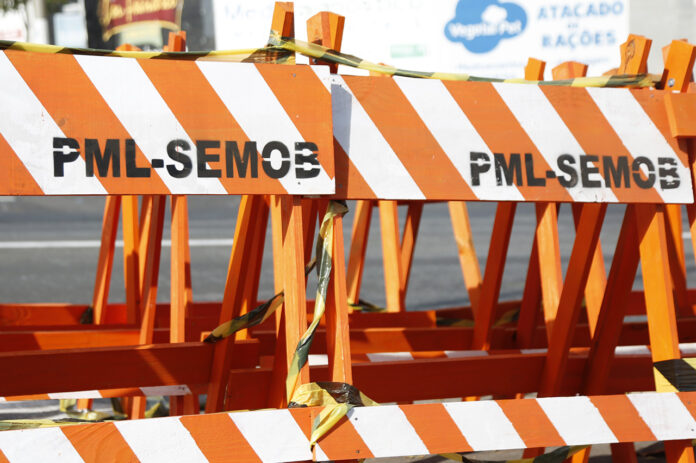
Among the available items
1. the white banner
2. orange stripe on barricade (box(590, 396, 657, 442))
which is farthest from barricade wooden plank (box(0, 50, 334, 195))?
the white banner

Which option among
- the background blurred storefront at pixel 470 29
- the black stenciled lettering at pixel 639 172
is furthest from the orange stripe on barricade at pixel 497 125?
the background blurred storefront at pixel 470 29

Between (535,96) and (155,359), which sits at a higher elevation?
(535,96)

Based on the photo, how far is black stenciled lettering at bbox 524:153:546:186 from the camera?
295 cm

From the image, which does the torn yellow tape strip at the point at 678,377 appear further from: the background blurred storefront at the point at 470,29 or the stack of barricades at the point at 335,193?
the background blurred storefront at the point at 470,29

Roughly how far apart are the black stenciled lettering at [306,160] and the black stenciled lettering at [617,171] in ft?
3.38

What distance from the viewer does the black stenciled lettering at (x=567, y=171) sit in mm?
2986

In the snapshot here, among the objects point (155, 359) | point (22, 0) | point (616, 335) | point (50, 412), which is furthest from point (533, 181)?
point (22, 0)

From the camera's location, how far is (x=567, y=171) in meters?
2.99

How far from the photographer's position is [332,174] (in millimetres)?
2703

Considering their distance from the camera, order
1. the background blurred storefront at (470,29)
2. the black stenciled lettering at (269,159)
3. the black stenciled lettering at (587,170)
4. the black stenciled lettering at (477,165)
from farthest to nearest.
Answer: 1. the background blurred storefront at (470,29)
2. the black stenciled lettering at (587,170)
3. the black stenciled lettering at (477,165)
4. the black stenciled lettering at (269,159)

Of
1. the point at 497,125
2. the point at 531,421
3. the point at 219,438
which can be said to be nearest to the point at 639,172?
the point at 497,125

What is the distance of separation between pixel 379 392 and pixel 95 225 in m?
11.2

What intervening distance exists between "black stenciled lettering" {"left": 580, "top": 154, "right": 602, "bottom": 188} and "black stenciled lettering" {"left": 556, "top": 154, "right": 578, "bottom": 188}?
25 mm

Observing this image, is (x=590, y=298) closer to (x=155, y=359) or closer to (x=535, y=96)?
(x=535, y=96)
